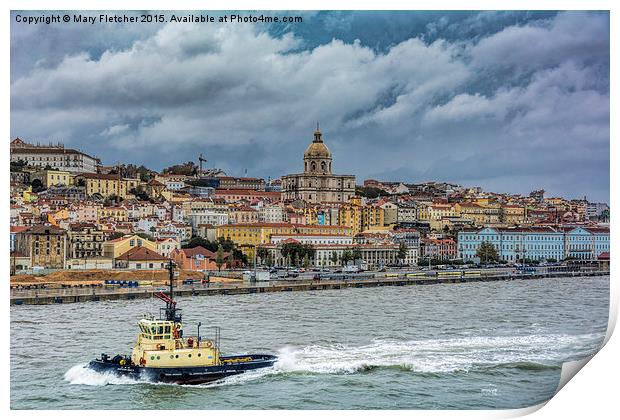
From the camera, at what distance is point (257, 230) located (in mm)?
12531

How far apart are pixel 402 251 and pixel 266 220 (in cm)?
334

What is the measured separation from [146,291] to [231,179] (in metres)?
1.67

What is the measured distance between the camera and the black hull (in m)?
7.08

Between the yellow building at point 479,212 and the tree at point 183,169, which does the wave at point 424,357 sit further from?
the yellow building at point 479,212

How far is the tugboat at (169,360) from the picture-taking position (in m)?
7.09

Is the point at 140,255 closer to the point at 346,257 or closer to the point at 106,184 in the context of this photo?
the point at 106,184

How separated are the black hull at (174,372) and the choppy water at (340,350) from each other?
0.19 ft

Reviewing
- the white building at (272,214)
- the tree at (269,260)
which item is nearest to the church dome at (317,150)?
the tree at (269,260)

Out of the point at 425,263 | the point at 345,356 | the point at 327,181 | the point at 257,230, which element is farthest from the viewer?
the point at 425,263

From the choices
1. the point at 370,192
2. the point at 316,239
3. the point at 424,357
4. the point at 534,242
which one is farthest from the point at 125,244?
the point at 534,242

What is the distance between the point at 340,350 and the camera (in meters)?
7.88

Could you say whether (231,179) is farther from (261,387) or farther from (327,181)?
(261,387)
